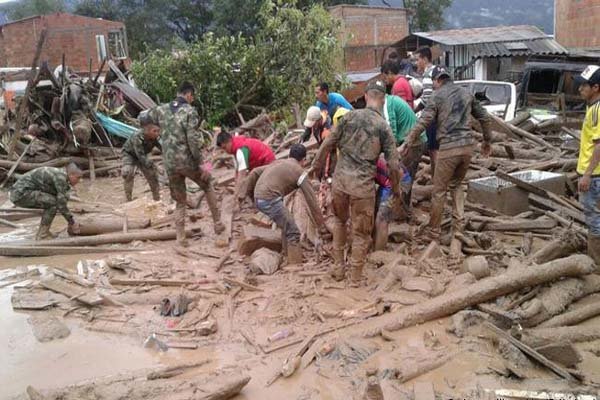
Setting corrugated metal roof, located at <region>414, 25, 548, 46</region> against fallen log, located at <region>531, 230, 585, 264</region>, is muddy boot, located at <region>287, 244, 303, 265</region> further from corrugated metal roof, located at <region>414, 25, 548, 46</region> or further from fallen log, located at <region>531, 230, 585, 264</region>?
corrugated metal roof, located at <region>414, 25, 548, 46</region>

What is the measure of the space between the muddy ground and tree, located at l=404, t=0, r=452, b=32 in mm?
32803

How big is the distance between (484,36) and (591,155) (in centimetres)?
2126

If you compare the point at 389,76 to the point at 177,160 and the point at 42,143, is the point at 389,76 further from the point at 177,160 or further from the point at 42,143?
the point at 42,143

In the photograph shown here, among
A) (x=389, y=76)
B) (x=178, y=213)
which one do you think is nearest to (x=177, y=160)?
(x=178, y=213)

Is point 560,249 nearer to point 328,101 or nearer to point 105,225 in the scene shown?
point 328,101

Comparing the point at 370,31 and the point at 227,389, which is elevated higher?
the point at 370,31

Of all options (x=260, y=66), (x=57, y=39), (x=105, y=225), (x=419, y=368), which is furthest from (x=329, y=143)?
(x=57, y=39)

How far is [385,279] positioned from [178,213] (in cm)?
338

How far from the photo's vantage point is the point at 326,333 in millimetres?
4957

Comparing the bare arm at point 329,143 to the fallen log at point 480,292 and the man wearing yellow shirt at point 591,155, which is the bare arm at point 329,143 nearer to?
the fallen log at point 480,292

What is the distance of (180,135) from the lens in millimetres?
7414

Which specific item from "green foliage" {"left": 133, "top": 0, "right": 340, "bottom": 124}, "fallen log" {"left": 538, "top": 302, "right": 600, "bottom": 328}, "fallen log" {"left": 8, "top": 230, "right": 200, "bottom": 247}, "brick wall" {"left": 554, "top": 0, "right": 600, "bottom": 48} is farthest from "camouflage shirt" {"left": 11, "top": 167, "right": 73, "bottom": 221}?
"brick wall" {"left": 554, "top": 0, "right": 600, "bottom": 48}

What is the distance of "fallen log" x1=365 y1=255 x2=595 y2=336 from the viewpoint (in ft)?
16.2

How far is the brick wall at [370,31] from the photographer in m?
29.6
